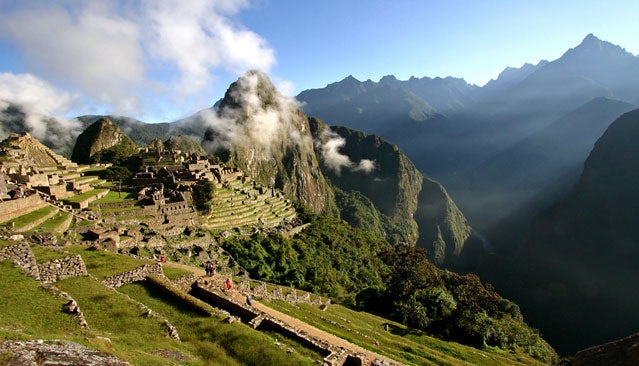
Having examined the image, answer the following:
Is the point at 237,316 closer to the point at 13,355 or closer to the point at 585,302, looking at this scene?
the point at 13,355

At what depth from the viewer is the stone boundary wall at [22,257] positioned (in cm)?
1471

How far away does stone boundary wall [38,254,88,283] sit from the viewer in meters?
15.7

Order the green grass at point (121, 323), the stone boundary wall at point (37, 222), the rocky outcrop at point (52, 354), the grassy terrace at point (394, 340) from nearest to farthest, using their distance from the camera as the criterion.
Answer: the rocky outcrop at point (52, 354)
the green grass at point (121, 323)
the stone boundary wall at point (37, 222)
the grassy terrace at point (394, 340)

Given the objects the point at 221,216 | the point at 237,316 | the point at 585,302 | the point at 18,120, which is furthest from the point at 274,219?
the point at 18,120

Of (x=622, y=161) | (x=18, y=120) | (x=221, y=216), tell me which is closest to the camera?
(x=221, y=216)

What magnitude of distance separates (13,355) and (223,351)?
686 centimetres

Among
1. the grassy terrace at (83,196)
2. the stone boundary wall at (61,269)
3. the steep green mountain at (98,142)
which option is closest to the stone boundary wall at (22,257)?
the stone boundary wall at (61,269)

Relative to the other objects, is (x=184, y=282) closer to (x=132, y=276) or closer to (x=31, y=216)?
(x=132, y=276)

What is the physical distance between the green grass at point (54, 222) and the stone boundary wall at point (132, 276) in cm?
1328

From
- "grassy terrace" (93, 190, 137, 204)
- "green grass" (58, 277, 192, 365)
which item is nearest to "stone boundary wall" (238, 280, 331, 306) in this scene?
"green grass" (58, 277, 192, 365)

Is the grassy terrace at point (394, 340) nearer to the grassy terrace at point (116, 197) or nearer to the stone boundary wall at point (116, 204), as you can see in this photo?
the stone boundary wall at point (116, 204)

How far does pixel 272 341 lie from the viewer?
14266mm

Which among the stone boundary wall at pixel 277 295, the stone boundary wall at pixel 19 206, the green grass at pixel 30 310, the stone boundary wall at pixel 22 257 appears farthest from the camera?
the stone boundary wall at pixel 277 295

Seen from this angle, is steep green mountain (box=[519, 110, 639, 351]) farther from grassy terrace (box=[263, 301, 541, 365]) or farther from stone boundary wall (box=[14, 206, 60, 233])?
stone boundary wall (box=[14, 206, 60, 233])
